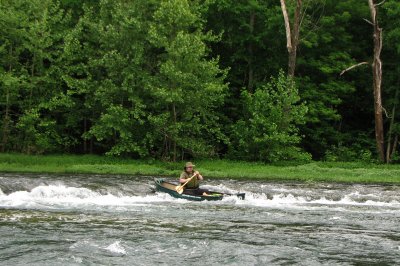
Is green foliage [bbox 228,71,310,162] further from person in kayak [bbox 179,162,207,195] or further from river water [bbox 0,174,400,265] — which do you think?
person in kayak [bbox 179,162,207,195]

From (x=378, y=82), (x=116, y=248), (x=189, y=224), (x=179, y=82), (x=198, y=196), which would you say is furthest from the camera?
(x=378, y=82)

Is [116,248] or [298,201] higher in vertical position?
[298,201]

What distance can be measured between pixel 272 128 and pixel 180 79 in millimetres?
6049

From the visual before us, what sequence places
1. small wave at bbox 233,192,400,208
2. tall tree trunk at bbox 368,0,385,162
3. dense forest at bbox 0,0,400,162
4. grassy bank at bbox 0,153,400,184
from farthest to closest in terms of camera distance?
tall tree trunk at bbox 368,0,385,162 → dense forest at bbox 0,0,400,162 → grassy bank at bbox 0,153,400,184 → small wave at bbox 233,192,400,208

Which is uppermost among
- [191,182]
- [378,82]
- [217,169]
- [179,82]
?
[378,82]

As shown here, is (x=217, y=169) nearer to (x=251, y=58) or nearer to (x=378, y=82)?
(x=378, y=82)

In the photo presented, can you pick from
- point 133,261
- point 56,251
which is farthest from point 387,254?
point 56,251

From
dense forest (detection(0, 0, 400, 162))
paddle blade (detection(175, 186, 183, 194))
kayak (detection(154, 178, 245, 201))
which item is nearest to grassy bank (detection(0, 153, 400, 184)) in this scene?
dense forest (detection(0, 0, 400, 162))

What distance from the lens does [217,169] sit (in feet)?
103

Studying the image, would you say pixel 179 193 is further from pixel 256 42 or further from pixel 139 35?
pixel 256 42

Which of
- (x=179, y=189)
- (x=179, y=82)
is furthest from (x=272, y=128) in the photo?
(x=179, y=189)

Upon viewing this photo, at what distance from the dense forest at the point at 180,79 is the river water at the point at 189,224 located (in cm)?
837

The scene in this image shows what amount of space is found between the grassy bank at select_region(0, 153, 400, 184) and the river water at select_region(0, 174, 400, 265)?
3.27 meters

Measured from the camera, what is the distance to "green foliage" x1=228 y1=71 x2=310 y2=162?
1335 inches
